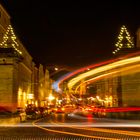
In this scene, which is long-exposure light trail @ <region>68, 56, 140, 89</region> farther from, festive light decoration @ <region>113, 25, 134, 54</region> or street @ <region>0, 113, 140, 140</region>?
festive light decoration @ <region>113, 25, 134, 54</region>

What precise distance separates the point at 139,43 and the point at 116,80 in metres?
16.8

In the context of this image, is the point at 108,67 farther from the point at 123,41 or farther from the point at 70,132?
the point at 123,41

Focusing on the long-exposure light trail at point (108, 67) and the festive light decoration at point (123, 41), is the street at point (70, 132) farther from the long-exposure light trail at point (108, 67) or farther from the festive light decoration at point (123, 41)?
the festive light decoration at point (123, 41)

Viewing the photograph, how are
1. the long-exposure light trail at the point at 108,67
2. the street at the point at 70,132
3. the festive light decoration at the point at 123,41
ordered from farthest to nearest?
the festive light decoration at the point at 123,41 → the long-exposure light trail at the point at 108,67 → the street at the point at 70,132

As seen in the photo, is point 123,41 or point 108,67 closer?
point 108,67

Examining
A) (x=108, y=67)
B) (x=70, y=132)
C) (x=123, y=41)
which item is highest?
(x=123, y=41)

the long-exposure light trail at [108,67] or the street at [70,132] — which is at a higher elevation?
the long-exposure light trail at [108,67]

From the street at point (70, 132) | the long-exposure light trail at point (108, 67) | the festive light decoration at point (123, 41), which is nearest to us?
the street at point (70, 132)

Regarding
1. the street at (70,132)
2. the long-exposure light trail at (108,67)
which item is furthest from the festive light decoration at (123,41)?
the street at (70,132)

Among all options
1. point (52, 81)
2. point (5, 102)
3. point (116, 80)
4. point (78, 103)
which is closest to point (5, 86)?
point (5, 102)

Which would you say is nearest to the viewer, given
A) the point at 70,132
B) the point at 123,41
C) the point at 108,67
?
the point at 70,132

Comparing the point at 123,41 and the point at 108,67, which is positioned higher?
the point at 123,41

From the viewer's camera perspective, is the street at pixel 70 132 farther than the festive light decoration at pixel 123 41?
No

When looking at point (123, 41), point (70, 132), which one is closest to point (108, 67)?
point (70, 132)
